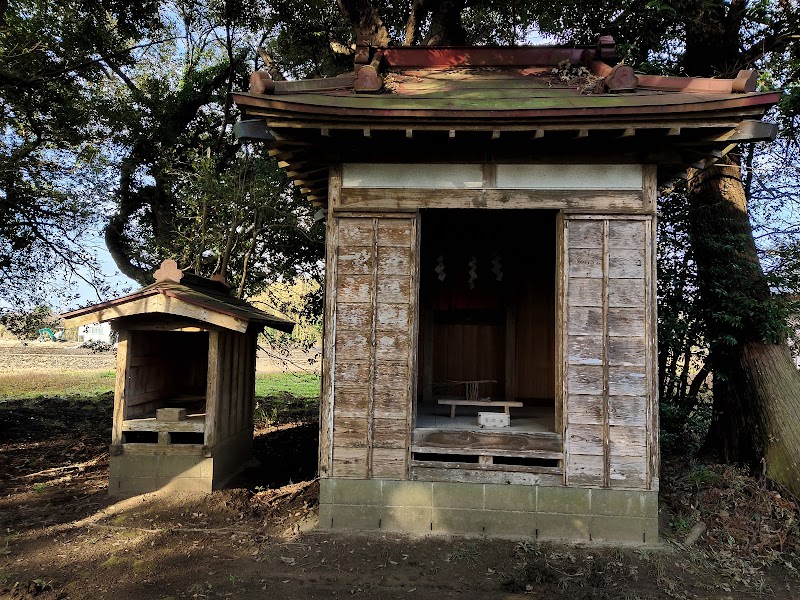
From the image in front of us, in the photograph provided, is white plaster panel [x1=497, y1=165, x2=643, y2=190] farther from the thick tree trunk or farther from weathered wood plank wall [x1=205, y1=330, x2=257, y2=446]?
weathered wood plank wall [x1=205, y1=330, x2=257, y2=446]

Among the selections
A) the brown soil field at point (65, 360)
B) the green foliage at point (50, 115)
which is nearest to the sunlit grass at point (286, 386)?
the brown soil field at point (65, 360)

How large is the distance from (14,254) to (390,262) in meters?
11.2

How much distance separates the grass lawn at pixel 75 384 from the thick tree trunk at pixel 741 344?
11.0 metres

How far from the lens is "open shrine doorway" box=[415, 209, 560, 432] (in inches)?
331

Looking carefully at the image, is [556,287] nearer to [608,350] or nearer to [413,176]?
[608,350]

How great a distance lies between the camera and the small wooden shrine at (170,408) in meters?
6.68

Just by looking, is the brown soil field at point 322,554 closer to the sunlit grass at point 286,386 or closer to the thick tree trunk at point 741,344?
the thick tree trunk at point 741,344

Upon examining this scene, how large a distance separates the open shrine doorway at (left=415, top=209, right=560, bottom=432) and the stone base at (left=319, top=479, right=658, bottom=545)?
273 centimetres

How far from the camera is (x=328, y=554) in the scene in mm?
5059

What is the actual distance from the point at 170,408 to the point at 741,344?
820cm

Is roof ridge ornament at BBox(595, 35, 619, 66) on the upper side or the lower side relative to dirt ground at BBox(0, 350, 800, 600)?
upper

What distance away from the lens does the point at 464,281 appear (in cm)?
859

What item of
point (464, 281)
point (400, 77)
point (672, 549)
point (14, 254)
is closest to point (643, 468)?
point (672, 549)

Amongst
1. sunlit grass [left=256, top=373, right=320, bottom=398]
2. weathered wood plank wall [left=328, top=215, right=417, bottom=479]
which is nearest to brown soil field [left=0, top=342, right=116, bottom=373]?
sunlit grass [left=256, top=373, right=320, bottom=398]
